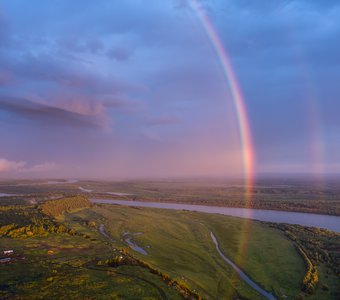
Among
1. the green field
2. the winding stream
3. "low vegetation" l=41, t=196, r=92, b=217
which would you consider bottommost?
the winding stream

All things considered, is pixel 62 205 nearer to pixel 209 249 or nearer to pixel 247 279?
pixel 209 249

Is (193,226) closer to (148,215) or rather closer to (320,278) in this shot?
(148,215)

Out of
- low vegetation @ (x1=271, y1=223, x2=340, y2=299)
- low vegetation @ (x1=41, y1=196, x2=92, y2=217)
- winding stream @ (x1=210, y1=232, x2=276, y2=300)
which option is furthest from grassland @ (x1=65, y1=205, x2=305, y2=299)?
low vegetation @ (x1=41, y1=196, x2=92, y2=217)

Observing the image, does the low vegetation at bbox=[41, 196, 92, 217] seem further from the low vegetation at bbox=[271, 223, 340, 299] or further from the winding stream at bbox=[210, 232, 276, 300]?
the low vegetation at bbox=[271, 223, 340, 299]

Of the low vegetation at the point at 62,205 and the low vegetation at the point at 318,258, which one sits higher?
the low vegetation at the point at 62,205

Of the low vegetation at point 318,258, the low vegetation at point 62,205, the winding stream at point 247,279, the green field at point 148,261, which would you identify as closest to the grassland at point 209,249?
the green field at point 148,261

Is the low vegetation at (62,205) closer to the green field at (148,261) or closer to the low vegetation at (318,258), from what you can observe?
the green field at (148,261)

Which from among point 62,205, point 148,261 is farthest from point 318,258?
point 62,205

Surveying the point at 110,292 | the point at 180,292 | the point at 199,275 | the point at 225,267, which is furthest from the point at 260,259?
the point at 110,292
